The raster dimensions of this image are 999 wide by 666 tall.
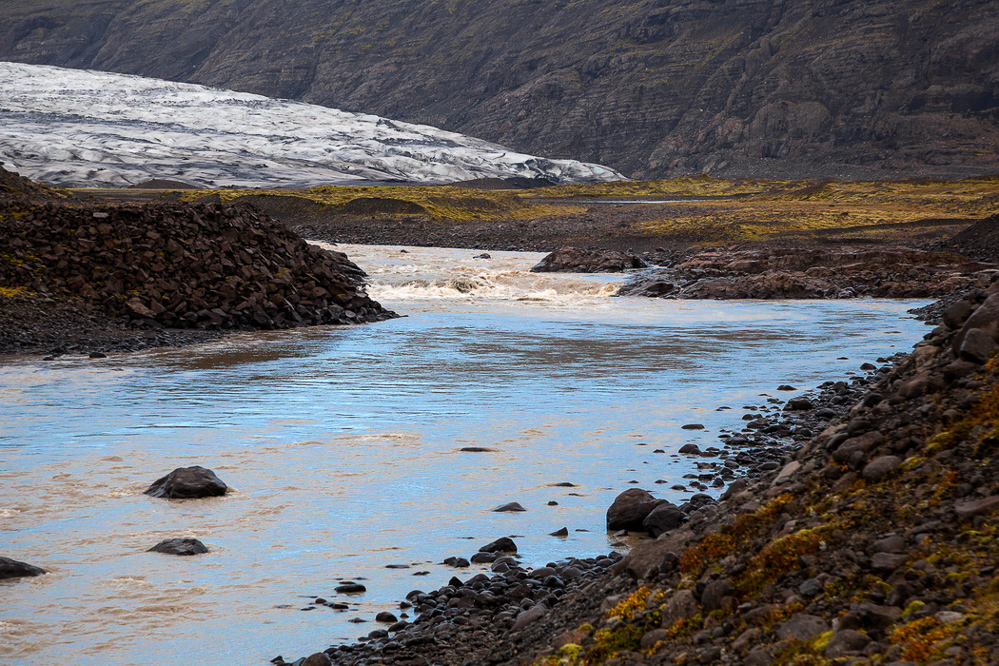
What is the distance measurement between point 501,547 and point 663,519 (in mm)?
1566

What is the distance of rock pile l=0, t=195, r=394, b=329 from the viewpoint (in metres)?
26.0

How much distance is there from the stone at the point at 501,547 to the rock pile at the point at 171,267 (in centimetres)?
1928

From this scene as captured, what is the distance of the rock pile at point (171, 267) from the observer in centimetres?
2598

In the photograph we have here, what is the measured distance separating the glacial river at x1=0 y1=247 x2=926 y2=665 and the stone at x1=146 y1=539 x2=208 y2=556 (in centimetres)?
11

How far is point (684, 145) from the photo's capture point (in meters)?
176

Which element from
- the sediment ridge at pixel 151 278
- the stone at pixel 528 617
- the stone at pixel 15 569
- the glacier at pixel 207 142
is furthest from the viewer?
Answer: the glacier at pixel 207 142

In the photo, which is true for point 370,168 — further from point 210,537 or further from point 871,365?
point 210,537

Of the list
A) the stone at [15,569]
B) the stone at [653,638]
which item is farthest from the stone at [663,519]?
the stone at [15,569]

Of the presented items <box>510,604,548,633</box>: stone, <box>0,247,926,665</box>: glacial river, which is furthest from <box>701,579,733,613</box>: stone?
<box>0,247,926,665</box>: glacial river

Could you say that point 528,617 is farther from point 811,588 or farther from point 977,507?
point 977,507

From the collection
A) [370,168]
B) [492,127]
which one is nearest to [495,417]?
[370,168]

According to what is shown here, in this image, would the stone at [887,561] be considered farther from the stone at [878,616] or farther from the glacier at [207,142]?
the glacier at [207,142]

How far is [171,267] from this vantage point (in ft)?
90.5

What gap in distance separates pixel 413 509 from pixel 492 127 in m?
189
